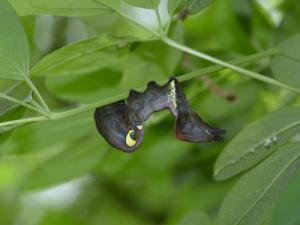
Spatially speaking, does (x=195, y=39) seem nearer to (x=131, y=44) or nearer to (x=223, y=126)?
(x=223, y=126)

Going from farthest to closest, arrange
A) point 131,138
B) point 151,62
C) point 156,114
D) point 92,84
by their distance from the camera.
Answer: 1. point 156,114
2. point 92,84
3. point 151,62
4. point 131,138

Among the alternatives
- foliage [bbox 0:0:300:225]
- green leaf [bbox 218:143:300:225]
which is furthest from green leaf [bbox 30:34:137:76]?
green leaf [bbox 218:143:300:225]

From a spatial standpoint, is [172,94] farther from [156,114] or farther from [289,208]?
[156,114]

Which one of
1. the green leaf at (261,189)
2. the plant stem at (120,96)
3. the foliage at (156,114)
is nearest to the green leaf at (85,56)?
the foliage at (156,114)

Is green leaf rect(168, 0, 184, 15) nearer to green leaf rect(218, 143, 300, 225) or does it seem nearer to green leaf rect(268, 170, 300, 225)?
green leaf rect(218, 143, 300, 225)

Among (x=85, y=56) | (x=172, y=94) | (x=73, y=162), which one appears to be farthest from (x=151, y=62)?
(x=73, y=162)

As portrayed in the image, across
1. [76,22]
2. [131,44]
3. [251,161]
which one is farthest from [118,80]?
[76,22]
